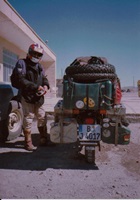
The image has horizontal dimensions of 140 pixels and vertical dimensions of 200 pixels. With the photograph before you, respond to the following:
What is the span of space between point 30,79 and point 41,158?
1.57m

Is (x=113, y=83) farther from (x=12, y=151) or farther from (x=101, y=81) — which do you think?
(x=12, y=151)

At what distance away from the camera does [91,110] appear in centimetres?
349

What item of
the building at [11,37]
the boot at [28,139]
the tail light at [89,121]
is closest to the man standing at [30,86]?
the boot at [28,139]

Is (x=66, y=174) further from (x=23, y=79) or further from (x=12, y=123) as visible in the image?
(x=12, y=123)

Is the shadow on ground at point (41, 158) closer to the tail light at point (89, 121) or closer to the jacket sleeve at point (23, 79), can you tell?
the tail light at point (89, 121)

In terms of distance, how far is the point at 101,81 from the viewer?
11.0 ft

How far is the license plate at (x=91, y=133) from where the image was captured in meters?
3.22

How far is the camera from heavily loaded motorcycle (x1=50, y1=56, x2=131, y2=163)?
10.6 ft

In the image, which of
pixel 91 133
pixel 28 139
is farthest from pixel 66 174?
pixel 28 139

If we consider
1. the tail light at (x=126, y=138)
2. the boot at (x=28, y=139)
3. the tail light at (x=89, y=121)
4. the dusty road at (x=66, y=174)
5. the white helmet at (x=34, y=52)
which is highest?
the white helmet at (x=34, y=52)

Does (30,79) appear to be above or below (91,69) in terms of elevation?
below

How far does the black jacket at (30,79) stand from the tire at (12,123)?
0.65 m

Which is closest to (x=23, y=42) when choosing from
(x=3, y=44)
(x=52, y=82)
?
(x=3, y=44)

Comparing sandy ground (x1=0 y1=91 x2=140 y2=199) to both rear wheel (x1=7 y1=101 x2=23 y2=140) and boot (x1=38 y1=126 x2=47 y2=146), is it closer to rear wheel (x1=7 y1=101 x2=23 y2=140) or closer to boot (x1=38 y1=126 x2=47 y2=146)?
boot (x1=38 y1=126 x2=47 y2=146)
